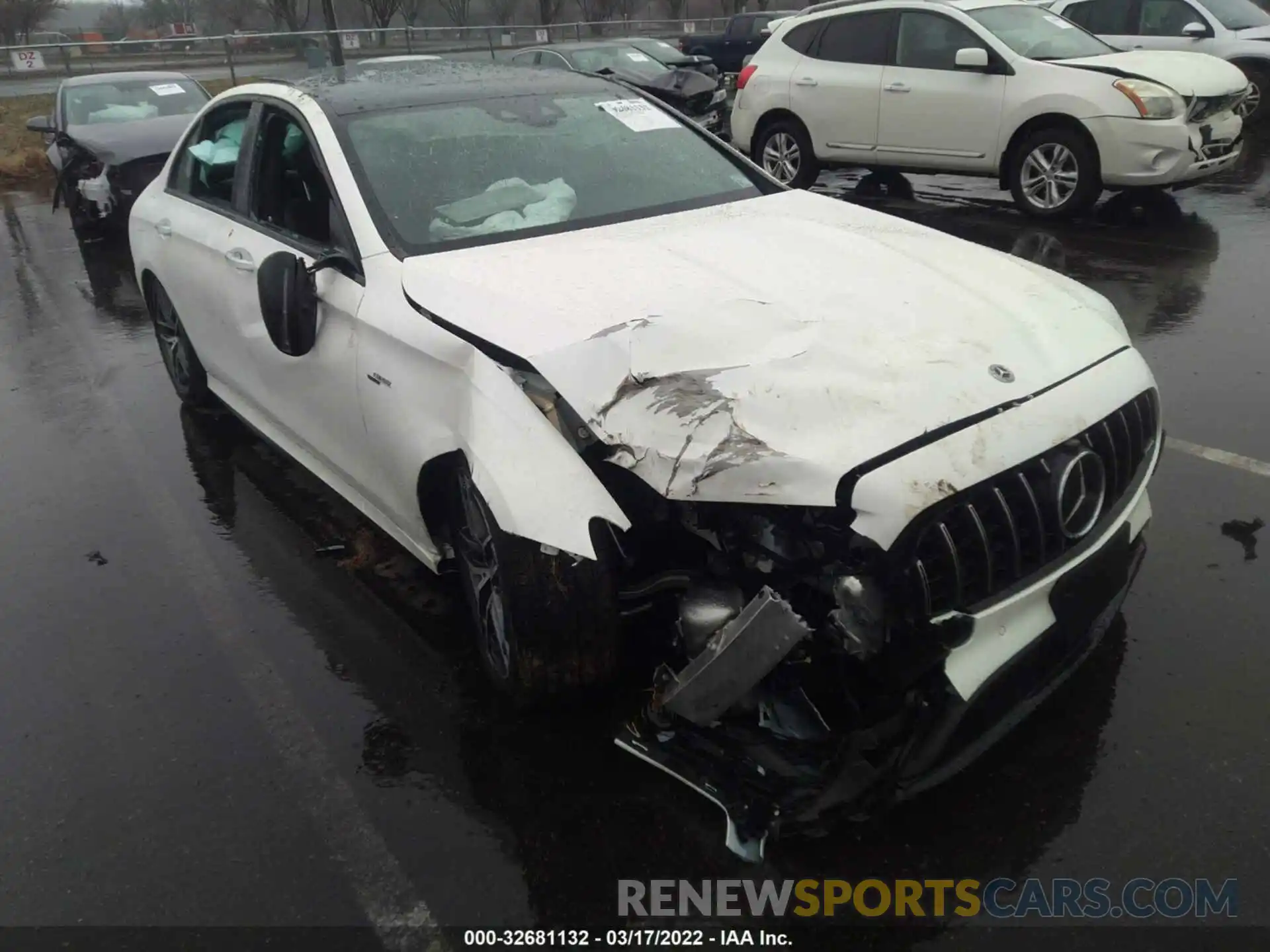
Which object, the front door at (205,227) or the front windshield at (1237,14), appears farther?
the front windshield at (1237,14)

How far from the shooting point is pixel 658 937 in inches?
97.3

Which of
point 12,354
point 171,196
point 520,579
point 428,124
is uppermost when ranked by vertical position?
point 428,124

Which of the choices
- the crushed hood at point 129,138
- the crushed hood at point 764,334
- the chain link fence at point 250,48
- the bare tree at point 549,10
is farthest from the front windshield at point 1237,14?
the bare tree at point 549,10

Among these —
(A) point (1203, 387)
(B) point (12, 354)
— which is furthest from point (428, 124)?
(B) point (12, 354)

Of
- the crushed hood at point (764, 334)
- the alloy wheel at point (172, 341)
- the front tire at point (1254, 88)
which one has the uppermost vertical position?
the crushed hood at point (764, 334)

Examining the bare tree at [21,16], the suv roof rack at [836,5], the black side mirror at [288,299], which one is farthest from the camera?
the bare tree at [21,16]

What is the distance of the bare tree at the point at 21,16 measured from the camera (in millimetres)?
39028

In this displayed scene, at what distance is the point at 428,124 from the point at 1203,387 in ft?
12.8

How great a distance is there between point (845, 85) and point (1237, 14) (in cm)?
614

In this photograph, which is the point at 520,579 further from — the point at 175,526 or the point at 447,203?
the point at 175,526

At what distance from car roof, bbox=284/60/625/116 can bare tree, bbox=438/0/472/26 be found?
168 feet

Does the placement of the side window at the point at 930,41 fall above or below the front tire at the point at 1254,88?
above

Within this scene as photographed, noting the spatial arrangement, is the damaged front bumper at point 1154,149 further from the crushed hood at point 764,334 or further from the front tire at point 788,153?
the crushed hood at point 764,334

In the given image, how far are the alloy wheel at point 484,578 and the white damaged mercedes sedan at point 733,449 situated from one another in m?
0.01
